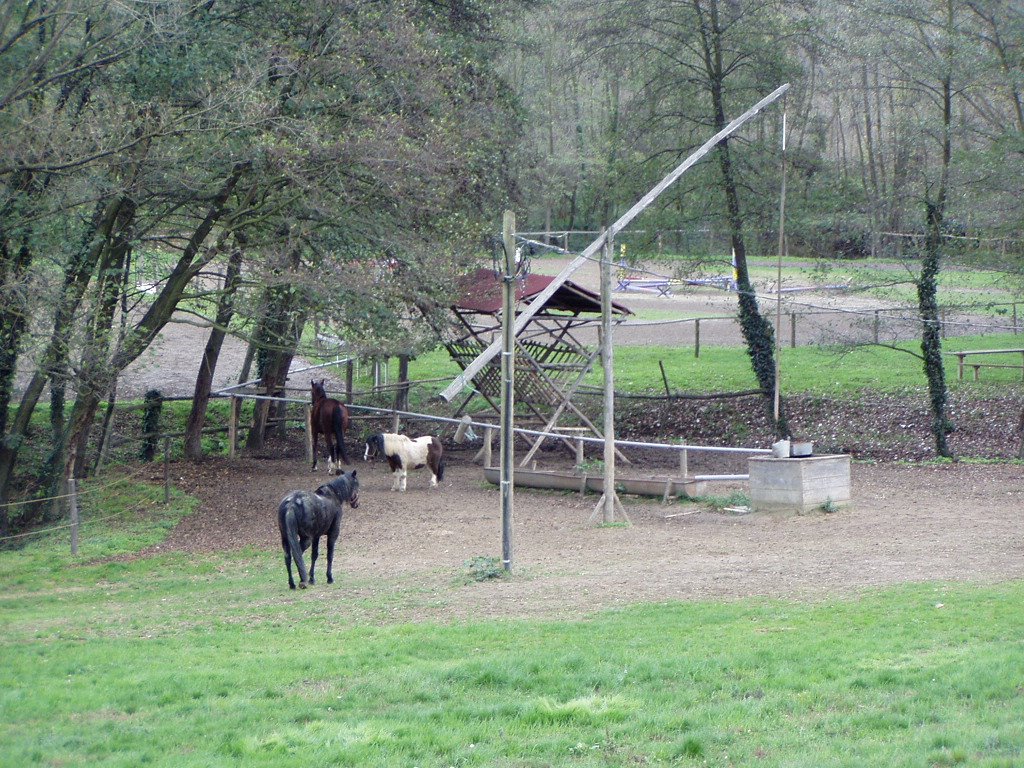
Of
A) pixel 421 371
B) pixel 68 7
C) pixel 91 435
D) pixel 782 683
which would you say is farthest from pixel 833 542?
pixel 421 371

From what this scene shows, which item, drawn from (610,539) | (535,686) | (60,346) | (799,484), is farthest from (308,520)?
(799,484)

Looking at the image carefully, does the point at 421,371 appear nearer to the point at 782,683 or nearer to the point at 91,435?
the point at 91,435

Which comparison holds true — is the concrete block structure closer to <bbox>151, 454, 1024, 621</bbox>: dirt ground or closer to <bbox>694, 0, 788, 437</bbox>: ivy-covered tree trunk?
<bbox>151, 454, 1024, 621</bbox>: dirt ground

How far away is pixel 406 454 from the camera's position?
62.8ft

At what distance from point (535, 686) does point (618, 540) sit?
7.42 metres

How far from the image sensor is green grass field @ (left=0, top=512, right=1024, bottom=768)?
5.80m

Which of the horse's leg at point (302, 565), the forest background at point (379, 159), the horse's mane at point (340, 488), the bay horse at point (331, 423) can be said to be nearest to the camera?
the horse's leg at point (302, 565)

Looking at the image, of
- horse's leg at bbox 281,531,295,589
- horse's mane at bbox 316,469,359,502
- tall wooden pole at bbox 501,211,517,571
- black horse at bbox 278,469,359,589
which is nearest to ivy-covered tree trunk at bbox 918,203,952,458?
tall wooden pole at bbox 501,211,517,571

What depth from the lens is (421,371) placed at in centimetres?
3225

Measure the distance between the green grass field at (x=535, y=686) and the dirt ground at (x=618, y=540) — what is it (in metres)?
0.87

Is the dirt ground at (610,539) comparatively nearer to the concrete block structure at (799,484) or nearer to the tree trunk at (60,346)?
the concrete block structure at (799,484)

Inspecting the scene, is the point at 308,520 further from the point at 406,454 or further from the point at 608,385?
the point at 406,454

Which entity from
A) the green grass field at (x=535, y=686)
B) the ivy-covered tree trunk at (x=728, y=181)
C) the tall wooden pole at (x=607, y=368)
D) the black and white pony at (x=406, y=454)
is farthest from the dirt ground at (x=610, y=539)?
the ivy-covered tree trunk at (x=728, y=181)

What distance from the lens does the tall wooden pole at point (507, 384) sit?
1179cm
